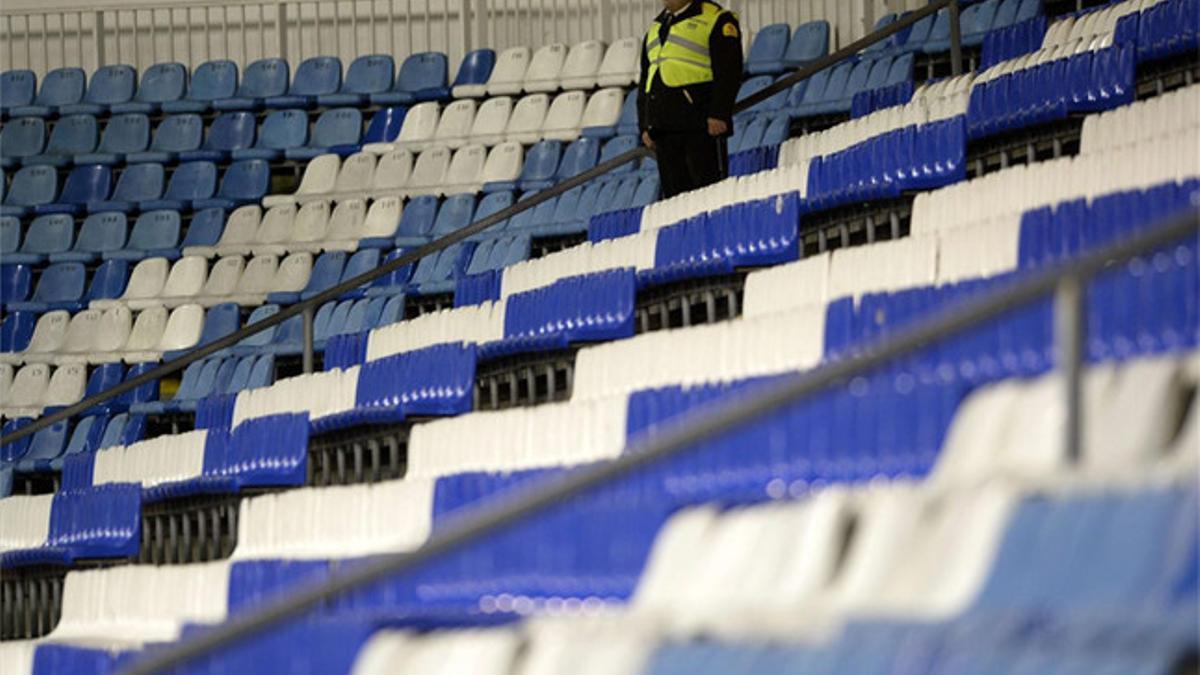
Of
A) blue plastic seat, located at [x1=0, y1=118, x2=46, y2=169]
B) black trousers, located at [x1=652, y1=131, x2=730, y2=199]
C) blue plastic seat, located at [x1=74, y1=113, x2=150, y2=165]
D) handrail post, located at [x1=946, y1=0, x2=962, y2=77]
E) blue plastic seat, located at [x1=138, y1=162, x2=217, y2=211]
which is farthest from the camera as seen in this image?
blue plastic seat, located at [x1=0, y1=118, x2=46, y2=169]

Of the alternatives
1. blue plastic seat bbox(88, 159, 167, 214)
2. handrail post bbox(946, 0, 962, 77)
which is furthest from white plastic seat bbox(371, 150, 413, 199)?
handrail post bbox(946, 0, 962, 77)

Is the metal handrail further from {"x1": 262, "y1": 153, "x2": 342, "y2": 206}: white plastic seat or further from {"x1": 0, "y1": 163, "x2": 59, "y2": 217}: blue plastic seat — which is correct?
{"x1": 0, "y1": 163, "x2": 59, "y2": 217}: blue plastic seat

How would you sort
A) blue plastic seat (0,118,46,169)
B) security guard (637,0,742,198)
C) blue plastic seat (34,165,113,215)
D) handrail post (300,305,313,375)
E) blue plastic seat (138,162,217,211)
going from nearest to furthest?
security guard (637,0,742,198), handrail post (300,305,313,375), blue plastic seat (138,162,217,211), blue plastic seat (34,165,113,215), blue plastic seat (0,118,46,169)

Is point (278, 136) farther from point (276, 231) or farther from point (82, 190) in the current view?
point (82, 190)

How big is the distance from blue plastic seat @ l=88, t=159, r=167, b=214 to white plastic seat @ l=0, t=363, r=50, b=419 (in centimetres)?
89

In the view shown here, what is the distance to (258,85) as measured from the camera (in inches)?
364

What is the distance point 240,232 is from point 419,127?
79 cm

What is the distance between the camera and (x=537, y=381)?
5.66m

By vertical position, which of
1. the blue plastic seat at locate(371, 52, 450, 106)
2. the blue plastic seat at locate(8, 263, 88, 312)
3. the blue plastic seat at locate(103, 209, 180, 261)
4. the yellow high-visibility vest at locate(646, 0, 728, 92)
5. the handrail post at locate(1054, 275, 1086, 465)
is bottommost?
the handrail post at locate(1054, 275, 1086, 465)

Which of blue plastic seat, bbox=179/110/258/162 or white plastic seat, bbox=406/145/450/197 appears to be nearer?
white plastic seat, bbox=406/145/450/197

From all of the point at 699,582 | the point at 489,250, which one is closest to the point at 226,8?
the point at 489,250

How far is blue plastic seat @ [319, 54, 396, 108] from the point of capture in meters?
9.09

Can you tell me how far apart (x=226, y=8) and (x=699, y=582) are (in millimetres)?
7288

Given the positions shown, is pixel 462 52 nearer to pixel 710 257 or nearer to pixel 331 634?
pixel 710 257
